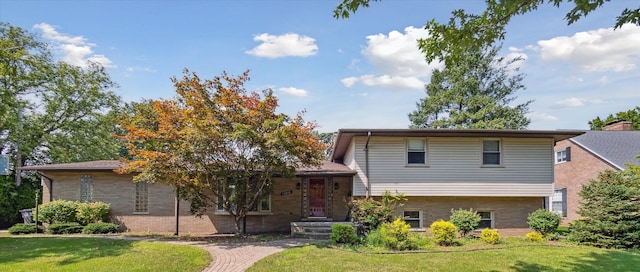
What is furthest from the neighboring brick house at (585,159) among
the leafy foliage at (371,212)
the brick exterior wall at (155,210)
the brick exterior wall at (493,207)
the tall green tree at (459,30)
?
the tall green tree at (459,30)

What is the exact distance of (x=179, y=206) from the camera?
52.9 ft

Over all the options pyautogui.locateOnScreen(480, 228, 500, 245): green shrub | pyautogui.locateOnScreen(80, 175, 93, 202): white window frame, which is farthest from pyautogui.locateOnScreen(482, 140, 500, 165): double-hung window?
pyautogui.locateOnScreen(80, 175, 93, 202): white window frame

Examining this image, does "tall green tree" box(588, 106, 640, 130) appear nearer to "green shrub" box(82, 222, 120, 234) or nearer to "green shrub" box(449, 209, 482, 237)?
"green shrub" box(449, 209, 482, 237)

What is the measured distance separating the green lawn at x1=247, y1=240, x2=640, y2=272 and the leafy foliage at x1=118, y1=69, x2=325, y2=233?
3.49 metres

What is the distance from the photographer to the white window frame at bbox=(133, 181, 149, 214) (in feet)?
53.4

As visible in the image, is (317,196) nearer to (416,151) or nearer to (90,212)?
(416,151)

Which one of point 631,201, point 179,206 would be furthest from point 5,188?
point 631,201

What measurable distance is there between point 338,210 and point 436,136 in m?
5.34

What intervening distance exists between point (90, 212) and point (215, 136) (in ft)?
25.5

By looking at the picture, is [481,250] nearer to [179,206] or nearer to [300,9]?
[300,9]

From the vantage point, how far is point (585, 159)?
20.9m

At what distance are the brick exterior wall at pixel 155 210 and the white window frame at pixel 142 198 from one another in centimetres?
13

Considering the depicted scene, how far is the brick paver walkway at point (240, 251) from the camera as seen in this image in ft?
30.5

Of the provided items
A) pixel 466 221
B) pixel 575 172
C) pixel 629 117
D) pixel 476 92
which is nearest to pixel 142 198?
pixel 466 221
